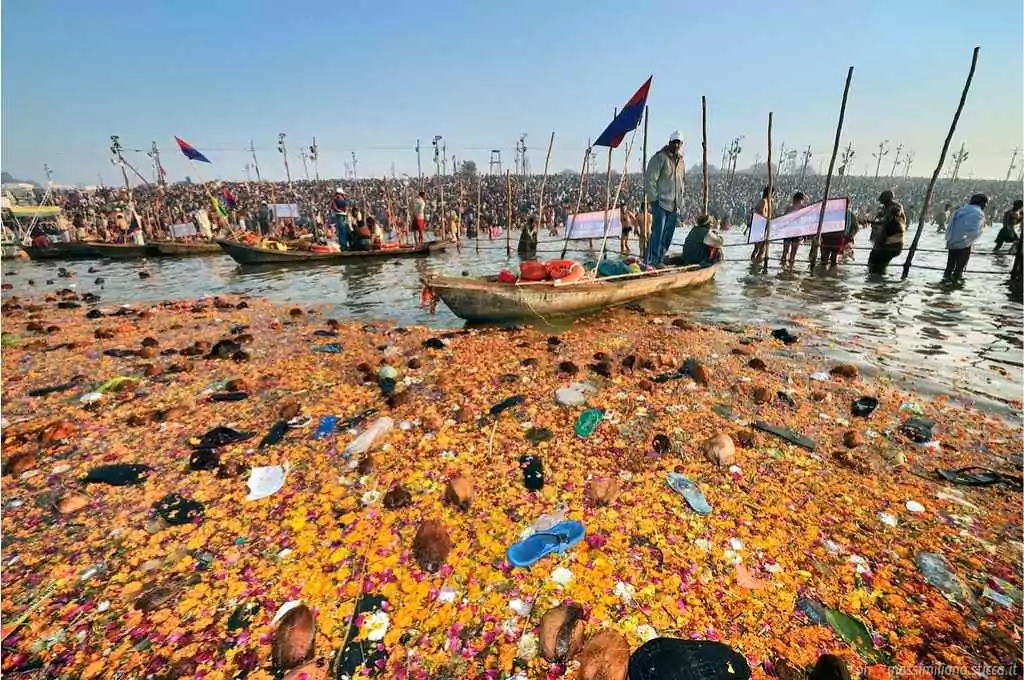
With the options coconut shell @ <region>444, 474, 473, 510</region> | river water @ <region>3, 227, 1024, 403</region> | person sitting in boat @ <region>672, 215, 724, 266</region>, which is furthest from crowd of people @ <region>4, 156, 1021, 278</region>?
coconut shell @ <region>444, 474, 473, 510</region>

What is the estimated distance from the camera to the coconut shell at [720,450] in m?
3.14

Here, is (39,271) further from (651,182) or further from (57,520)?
(651,182)

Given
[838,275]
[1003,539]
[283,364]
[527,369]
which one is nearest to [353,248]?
[283,364]

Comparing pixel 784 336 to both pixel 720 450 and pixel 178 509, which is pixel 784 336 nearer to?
pixel 720 450

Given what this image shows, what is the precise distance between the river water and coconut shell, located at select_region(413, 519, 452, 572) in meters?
5.34

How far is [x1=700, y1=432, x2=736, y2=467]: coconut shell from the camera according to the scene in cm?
314

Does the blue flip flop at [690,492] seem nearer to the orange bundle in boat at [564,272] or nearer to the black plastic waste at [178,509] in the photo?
the black plastic waste at [178,509]

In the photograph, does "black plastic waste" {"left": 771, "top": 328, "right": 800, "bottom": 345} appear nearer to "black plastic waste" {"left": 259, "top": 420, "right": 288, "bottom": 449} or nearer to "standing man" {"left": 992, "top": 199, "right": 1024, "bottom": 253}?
"black plastic waste" {"left": 259, "top": 420, "right": 288, "bottom": 449}

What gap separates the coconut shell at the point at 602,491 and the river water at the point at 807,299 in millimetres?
4160

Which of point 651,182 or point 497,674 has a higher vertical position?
point 651,182

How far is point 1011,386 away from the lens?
4.71 metres

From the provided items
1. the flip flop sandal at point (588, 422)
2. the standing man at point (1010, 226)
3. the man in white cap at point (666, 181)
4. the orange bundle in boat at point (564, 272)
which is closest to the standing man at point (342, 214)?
the man in white cap at point (666, 181)

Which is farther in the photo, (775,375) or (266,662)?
(775,375)

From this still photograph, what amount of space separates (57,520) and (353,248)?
15.1 m
